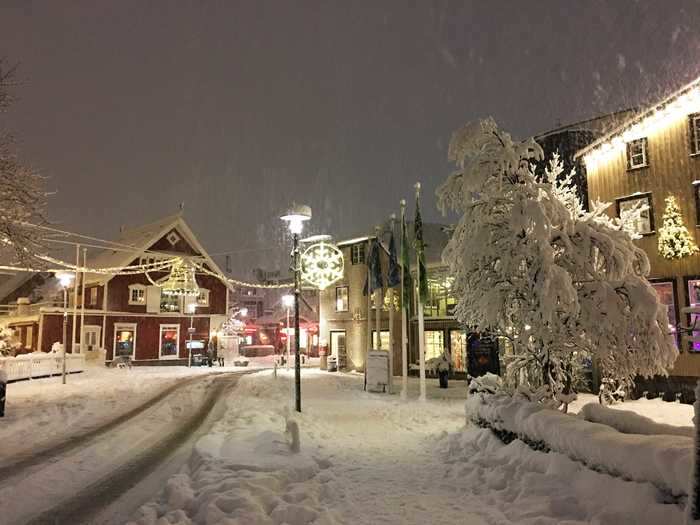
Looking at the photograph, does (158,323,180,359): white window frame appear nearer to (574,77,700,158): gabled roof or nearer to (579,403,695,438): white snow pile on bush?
(574,77,700,158): gabled roof

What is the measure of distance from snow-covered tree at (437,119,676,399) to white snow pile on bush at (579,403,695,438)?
2055mm

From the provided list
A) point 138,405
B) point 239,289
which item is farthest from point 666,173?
point 239,289

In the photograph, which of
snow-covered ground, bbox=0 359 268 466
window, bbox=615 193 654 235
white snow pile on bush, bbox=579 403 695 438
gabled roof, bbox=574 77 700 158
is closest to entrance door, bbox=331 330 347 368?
snow-covered ground, bbox=0 359 268 466

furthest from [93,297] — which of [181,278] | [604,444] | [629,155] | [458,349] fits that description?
[604,444]

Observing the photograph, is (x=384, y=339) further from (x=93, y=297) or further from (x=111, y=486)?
(x=111, y=486)

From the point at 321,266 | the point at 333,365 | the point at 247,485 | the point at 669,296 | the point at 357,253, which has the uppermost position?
the point at 357,253

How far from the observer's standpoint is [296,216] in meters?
13.1

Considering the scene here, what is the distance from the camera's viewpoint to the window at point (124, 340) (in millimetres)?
39156

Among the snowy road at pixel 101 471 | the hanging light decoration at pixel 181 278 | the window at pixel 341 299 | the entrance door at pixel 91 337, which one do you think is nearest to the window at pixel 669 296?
the snowy road at pixel 101 471

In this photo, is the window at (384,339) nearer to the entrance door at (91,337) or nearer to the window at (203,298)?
the window at (203,298)

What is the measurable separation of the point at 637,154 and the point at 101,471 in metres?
19.8

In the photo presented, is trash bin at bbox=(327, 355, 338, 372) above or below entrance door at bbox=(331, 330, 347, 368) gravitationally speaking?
below

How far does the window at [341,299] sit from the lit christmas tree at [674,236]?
67.5 feet

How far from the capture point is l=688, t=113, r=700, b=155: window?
17797mm
